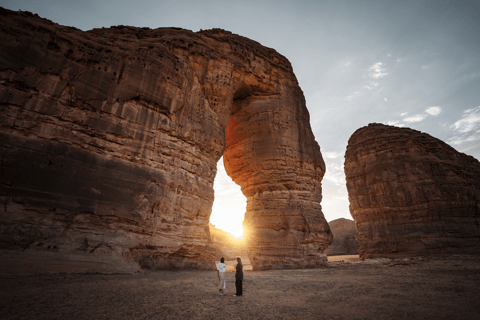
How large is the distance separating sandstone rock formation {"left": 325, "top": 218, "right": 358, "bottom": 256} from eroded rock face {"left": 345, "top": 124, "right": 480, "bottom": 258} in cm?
1663

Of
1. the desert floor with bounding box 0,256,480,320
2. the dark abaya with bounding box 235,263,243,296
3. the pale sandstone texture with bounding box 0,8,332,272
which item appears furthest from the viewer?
the pale sandstone texture with bounding box 0,8,332,272

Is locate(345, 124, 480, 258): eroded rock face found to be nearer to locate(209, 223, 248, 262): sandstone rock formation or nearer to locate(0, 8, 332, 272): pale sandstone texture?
locate(0, 8, 332, 272): pale sandstone texture

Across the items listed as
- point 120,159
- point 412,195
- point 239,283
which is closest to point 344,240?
point 412,195

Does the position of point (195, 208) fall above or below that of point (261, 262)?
above

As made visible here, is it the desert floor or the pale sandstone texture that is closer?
the desert floor

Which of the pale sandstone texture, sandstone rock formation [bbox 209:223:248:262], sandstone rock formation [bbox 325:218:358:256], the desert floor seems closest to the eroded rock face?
the pale sandstone texture

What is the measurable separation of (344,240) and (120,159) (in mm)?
40667

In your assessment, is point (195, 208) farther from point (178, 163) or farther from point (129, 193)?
point (129, 193)

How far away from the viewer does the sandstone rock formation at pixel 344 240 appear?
38.0 meters

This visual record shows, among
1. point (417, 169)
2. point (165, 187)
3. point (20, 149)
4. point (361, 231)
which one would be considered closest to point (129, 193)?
point (165, 187)

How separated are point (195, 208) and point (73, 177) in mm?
5297

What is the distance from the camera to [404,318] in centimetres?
402

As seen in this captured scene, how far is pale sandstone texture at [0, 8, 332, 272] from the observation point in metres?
7.16

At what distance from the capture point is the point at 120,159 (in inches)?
360
